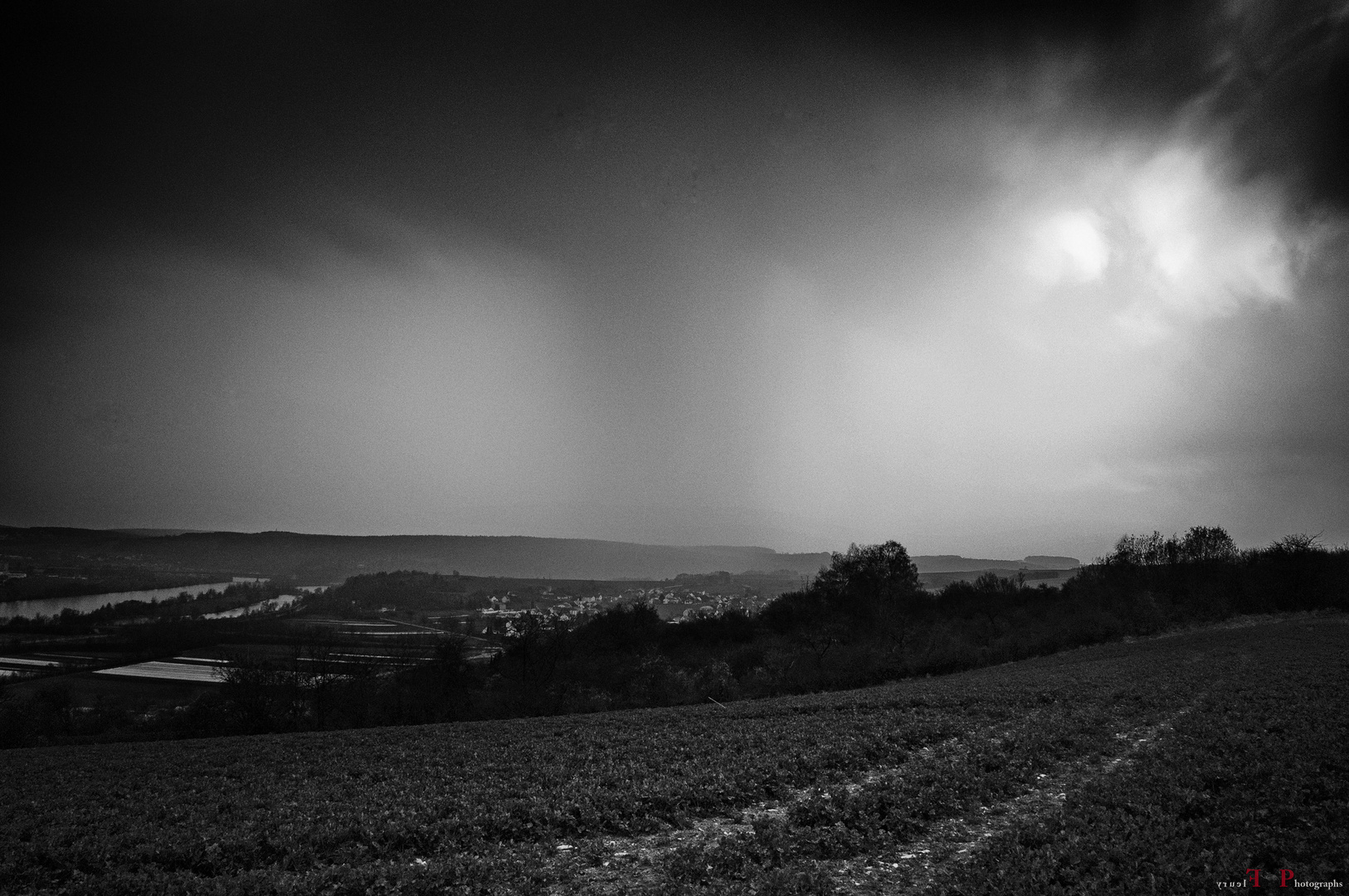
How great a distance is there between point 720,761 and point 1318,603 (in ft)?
325

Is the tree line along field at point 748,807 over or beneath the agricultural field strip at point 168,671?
over

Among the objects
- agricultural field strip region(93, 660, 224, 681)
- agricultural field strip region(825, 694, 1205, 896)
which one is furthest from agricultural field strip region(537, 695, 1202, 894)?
agricultural field strip region(93, 660, 224, 681)

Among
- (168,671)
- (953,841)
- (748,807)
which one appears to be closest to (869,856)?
(953,841)

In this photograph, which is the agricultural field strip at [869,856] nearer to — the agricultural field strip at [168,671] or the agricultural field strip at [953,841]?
the agricultural field strip at [953,841]

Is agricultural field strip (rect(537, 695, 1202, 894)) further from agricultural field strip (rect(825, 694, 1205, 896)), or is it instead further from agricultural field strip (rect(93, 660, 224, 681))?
agricultural field strip (rect(93, 660, 224, 681))

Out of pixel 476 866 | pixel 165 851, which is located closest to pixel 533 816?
pixel 476 866

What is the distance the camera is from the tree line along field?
1128 cm

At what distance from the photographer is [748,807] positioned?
1580 centimetres

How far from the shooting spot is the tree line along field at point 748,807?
37.0 ft

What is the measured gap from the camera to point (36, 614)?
555 ft

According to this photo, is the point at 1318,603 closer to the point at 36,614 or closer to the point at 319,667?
the point at 319,667

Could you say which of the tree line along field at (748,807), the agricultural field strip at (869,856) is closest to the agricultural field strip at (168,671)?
the tree line along field at (748,807)

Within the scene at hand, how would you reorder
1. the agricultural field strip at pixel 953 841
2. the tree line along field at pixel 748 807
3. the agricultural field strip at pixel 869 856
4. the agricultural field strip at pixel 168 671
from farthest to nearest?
the agricultural field strip at pixel 168 671
the agricultural field strip at pixel 869 856
the tree line along field at pixel 748 807
the agricultural field strip at pixel 953 841

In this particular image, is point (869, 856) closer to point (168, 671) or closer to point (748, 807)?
point (748, 807)
